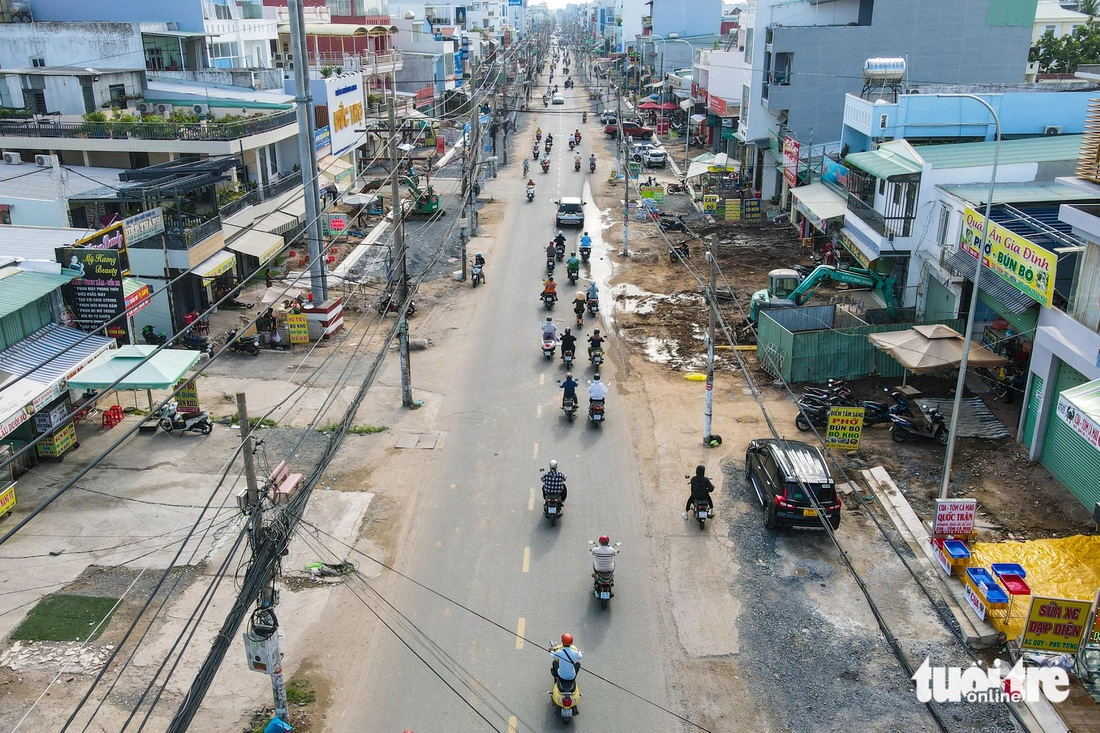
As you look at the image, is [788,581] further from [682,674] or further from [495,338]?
[495,338]

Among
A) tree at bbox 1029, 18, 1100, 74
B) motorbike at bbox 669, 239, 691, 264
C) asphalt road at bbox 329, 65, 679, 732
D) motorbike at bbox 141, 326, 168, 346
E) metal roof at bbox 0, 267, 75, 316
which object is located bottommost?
asphalt road at bbox 329, 65, 679, 732

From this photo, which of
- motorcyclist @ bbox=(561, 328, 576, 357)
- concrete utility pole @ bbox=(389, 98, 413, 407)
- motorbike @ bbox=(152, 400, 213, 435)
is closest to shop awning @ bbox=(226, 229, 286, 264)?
concrete utility pole @ bbox=(389, 98, 413, 407)

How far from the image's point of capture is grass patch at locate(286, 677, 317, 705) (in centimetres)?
1471

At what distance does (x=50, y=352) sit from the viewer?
23516mm

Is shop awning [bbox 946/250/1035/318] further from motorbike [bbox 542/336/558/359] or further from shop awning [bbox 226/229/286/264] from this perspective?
shop awning [bbox 226/229/286/264]

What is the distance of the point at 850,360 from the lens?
27828 mm

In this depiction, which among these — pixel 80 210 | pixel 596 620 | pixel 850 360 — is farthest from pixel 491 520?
pixel 80 210

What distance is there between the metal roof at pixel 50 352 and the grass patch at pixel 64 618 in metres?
6.77

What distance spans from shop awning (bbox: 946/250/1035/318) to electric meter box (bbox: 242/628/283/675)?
1797 cm

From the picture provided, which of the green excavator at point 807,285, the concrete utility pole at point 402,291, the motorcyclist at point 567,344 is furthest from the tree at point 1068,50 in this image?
the concrete utility pole at point 402,291

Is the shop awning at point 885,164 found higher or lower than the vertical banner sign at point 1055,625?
higher

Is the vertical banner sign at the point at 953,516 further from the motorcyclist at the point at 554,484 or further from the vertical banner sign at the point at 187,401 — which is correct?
the vertical banner sign at the point at 187,401

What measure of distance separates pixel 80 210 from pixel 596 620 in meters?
25.3

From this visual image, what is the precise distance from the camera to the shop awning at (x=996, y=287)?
2306 centimetres
